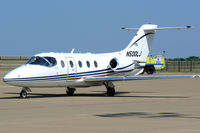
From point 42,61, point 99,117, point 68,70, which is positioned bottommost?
point 99,117

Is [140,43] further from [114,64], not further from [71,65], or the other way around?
[71,65]

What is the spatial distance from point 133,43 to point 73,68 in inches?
209

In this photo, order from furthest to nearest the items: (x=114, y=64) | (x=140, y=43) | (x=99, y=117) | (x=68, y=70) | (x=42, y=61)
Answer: (x=140, y=43), (x=114, y=64), (x=68, y=70), (x=42, y=61), (x=99, y=117)

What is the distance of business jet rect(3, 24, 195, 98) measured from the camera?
2469 cm

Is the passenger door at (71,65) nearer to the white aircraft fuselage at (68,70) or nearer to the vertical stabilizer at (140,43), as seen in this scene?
the white aircraft fuselage at (68,70)

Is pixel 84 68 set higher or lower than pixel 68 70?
higher

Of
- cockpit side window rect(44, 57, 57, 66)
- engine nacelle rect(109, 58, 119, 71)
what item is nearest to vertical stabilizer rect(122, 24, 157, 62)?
engine nacelle rect(109, 58, 119, 71)

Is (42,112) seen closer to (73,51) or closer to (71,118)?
(71,118)

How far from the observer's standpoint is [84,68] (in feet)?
90.5

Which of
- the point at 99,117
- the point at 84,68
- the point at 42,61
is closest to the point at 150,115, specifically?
the point at 99,117

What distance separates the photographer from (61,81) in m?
26.0

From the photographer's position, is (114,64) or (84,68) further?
(114,64)

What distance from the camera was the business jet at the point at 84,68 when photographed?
24.7 m

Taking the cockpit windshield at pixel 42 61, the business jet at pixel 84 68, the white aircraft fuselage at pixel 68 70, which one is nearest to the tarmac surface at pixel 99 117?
the white aircraft fuselage at pixel 68 70
